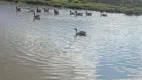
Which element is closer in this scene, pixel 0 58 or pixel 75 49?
pixel 0 58

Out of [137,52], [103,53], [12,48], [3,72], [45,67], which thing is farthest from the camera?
[137,52]

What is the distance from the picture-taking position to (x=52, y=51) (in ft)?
79.9

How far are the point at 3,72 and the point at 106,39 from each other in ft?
55.3

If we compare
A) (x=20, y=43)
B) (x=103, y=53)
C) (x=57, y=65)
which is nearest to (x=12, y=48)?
(x=20, y=43)

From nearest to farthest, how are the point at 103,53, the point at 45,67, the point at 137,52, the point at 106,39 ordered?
the point at 45,67 < the point at 103,53 < the point at 137,52 < the point at 106,39

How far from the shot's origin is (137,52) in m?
27.8

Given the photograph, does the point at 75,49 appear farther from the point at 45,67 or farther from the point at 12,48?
the point at 45,67

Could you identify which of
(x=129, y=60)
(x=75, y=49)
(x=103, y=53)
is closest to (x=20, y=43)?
(x=75, y=49)

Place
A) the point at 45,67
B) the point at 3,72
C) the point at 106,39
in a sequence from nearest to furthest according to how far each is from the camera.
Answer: the point at 3,72 < the point at 45,67 < the point at 106,39

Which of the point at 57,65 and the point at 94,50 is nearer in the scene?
the point at 57,65

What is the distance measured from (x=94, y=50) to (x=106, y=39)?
706cm

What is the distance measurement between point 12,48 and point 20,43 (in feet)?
6.36

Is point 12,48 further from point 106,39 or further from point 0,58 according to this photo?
point 106,39

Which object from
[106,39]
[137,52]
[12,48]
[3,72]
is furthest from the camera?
[106,39]
